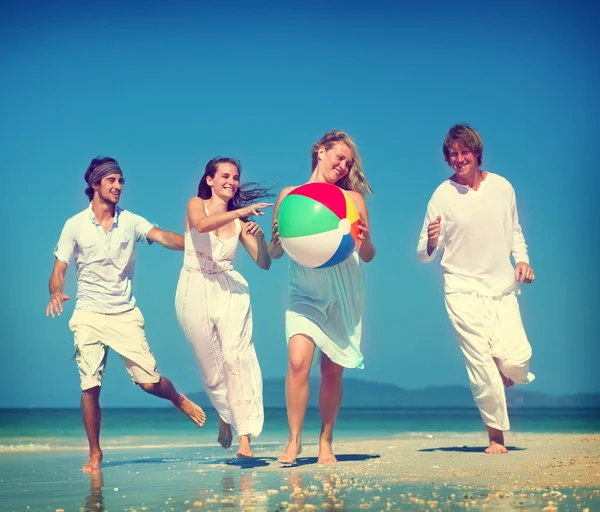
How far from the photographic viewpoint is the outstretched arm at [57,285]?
711cm

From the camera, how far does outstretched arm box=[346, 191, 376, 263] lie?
666 centimetres

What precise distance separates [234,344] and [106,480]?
1432 millimetres

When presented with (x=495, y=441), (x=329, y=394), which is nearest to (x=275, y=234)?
(x=329, y=394)

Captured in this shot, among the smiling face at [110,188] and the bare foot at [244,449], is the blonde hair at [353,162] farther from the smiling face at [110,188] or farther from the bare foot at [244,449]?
the bare foot at [244,449]

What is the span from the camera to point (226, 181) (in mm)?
7469

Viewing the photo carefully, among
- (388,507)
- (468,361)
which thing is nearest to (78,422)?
(468,361)

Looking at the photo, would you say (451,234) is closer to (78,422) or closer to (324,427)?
(324,427)

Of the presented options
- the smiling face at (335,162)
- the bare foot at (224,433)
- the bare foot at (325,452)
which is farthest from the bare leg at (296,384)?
the smiling face at (335,162)

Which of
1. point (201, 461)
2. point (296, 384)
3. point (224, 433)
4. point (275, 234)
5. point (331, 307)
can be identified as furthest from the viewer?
point (201, 461)

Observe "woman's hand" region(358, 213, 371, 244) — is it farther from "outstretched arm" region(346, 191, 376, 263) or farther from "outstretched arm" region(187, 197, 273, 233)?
"outstretched arm" region(187, 197, 273, 233)

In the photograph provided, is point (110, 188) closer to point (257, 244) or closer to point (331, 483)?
point (257, 244)

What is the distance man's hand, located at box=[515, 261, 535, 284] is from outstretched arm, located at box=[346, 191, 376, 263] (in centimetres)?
121

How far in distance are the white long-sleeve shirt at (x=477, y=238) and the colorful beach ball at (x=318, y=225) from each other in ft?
3.82

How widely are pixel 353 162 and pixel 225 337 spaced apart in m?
1.61
